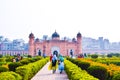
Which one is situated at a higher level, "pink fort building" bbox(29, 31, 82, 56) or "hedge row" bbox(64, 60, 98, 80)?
"pink fort building" bbox(29, 31, 82, 56)

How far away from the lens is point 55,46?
185 feet

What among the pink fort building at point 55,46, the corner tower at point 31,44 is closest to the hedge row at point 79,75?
the pink fort building at point 55,46

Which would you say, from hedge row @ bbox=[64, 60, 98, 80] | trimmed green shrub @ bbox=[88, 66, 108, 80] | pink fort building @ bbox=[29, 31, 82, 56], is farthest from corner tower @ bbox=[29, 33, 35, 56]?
hedge row @ bbox=[64, 60, 98, 80]

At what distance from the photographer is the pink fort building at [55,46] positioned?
2222 inches

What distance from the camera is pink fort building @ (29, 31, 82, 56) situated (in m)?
56.4

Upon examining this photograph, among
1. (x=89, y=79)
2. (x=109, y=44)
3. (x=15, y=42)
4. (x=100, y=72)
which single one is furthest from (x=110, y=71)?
(x=109, y=44)

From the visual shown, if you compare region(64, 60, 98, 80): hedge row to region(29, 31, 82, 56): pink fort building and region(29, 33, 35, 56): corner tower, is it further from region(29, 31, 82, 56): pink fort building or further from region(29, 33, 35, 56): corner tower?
region(29, 33, 35, 56): corner tower

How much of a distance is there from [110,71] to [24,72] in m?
Answer: 2.79

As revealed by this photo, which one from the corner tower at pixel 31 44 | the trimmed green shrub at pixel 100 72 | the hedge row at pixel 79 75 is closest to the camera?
the hedge row at pixel 79 75

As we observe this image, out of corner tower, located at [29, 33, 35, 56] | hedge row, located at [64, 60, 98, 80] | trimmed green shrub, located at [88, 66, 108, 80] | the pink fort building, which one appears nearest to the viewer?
hedge row, located at [64, 60, 98, 80]

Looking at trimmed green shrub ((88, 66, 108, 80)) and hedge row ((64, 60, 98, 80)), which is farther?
trimmed green shrub ((88, 66, 108, 80))

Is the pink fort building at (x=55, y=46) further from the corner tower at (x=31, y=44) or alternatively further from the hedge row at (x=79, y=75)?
the hedge row at (x=79, y=75)

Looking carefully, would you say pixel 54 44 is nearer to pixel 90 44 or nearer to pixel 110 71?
pixel 110 71

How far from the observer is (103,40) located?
139375mm
